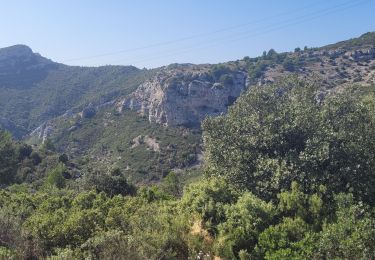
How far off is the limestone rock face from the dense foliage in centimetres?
9407

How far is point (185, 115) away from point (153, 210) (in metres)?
107

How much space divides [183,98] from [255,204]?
11233 cm

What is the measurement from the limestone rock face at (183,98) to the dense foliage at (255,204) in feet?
309

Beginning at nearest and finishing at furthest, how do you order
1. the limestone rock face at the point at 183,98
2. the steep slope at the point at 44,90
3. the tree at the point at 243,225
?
1. the tree at the point at 243,225
2. the limestone rock face at the point at 183,98
3. the steep slope at the point at 44,90

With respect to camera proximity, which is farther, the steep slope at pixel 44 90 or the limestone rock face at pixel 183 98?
the steep slope at pixel 44 90

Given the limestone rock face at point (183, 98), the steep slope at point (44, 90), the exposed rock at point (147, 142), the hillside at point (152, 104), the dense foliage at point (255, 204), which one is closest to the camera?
the dense foliage at point (255, 204)

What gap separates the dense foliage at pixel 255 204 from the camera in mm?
16953

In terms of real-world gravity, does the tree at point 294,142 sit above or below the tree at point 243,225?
above

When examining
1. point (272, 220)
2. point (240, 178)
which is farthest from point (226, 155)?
point (272, 220)

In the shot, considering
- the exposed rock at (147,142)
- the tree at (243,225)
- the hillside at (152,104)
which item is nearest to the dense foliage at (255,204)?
the tree at (243,225)

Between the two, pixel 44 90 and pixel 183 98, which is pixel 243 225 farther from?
pixel 44 90

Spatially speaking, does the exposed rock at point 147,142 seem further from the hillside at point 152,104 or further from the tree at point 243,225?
the tree at point 243,225

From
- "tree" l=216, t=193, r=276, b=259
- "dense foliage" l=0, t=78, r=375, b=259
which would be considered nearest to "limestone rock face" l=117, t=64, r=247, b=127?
"dense foliage" l=0, t=78, r=375, b=259

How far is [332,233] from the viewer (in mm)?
16656
